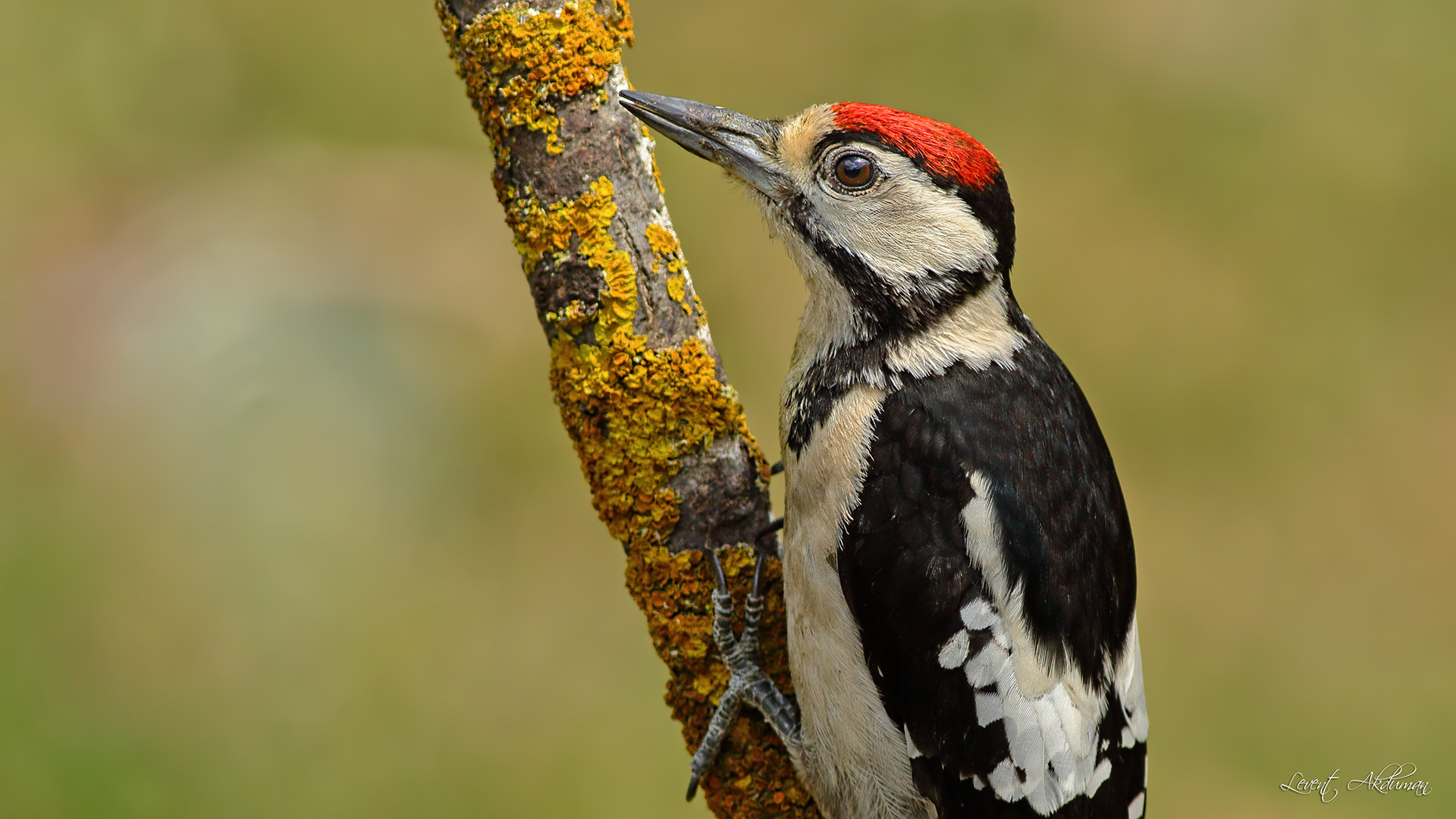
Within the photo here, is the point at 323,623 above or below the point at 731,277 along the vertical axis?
below

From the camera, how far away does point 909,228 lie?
9.09 ft

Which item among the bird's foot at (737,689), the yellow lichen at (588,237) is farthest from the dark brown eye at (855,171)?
the bird's foot at (737,689)

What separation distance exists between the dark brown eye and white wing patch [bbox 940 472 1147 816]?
799 millimetres

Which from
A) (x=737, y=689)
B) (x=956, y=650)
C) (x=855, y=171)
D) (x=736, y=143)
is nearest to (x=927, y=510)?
(x=956, y=650)

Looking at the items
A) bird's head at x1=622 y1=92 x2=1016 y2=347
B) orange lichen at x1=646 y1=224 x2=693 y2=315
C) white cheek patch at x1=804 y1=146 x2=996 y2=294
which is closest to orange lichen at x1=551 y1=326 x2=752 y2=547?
orange lichen at x1=646 y1=224 x2=693 y2=315

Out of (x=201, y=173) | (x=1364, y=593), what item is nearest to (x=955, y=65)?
(x=1364, y=593)

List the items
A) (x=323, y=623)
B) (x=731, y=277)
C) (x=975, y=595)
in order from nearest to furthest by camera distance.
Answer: (x=975, y=595), (x=323, y=623), (x=731, y=277)

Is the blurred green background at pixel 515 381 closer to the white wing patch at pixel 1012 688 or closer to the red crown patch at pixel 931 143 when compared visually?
the white wing patch at pixel 1012 688

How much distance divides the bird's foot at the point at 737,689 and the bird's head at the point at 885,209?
68cm

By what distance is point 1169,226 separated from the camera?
6.30m

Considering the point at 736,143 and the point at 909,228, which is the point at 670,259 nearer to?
the point at 736,143

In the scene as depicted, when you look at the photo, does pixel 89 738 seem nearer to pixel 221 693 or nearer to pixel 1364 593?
pixel 221 693

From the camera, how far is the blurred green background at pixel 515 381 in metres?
4.75

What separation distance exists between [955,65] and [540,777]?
447 centimetres
